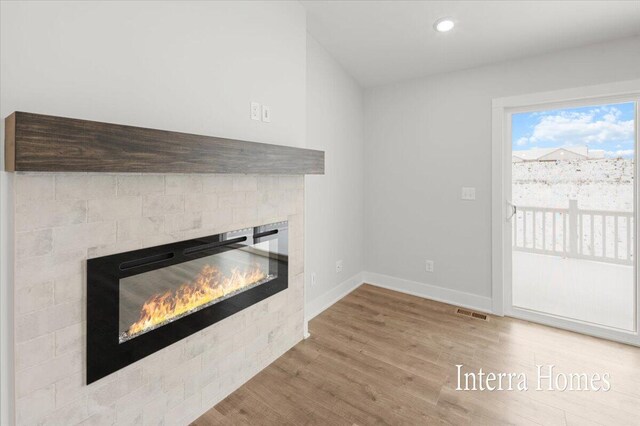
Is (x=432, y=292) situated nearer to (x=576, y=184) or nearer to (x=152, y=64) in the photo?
(x=576, y=184)

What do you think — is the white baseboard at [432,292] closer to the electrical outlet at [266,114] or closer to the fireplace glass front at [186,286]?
the fireplace glass front at [186,286]

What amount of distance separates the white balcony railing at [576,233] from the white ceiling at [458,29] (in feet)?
4.62

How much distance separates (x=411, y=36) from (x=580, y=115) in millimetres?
1616

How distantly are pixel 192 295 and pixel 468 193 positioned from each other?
107 inches

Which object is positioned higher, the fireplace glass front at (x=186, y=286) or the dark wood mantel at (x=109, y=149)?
the dark wood mantel at (x=109, y=149)

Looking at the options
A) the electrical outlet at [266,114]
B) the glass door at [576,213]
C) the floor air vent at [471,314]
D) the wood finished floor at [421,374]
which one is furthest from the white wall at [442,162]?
the electrical outlet at [266,114]

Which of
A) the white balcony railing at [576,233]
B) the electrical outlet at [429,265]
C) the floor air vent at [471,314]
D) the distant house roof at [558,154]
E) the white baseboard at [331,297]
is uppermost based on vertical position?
the distant house roof at [558,154]

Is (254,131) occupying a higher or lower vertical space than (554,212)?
higher

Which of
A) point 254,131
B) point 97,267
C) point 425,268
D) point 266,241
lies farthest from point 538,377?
point 97,267

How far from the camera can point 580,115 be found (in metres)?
2.64

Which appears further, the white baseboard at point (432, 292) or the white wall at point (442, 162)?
the white baseboard at point (432, 292)

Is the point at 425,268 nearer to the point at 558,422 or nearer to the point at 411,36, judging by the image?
the point at 558,422

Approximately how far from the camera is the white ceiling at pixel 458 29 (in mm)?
2197

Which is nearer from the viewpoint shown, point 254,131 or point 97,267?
point 97,267
